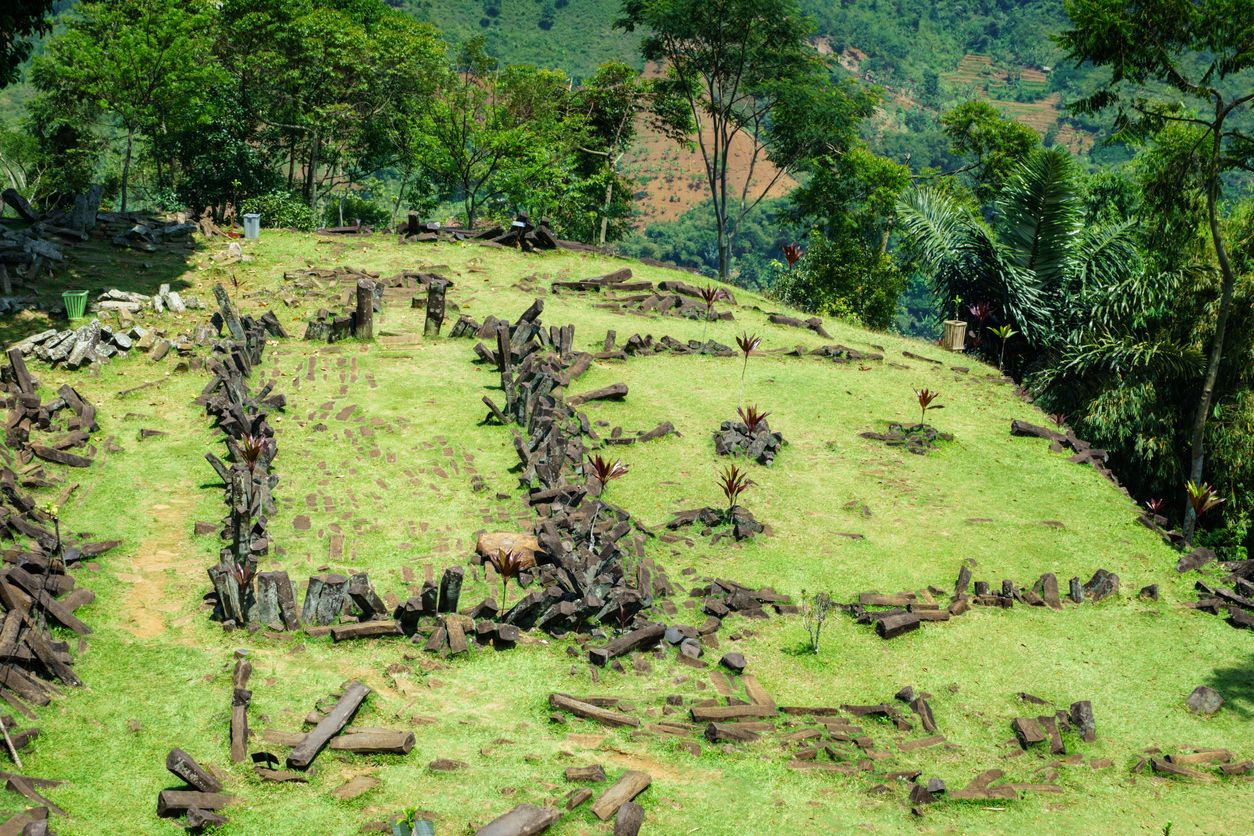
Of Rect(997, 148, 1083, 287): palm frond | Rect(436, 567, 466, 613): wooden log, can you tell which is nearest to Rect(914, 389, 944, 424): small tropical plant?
Rect(997, 148, 1083, 287): palm frond

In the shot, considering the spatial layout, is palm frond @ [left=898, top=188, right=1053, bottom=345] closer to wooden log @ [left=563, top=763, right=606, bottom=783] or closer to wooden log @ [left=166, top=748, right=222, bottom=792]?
wooden log @ [left=563, top=763, right=606, bottom=783]

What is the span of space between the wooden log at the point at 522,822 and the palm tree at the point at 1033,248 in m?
18.7

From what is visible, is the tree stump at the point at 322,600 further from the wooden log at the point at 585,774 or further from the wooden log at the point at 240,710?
the wooden log at the point at 585,774

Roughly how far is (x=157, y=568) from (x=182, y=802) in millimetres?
4625

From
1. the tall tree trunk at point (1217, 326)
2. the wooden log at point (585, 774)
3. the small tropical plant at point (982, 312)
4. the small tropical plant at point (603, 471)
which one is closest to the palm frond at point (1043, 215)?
the small tropical plant at point (982, 312)

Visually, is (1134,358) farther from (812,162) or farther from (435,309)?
(812,162)

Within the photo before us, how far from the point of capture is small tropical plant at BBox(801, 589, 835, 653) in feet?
34.8

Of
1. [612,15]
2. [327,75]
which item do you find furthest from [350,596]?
[612,15]

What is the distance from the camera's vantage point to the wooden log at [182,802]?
6.91 m

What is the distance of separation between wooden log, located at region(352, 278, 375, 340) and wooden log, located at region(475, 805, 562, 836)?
44.2 ft

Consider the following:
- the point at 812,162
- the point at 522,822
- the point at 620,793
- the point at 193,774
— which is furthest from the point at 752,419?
the point at 812,162

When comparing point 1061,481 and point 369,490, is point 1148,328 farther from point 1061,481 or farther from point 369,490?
point 369,490

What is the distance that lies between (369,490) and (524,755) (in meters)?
5.84

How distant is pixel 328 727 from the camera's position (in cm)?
799
